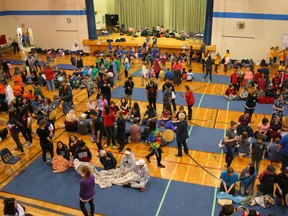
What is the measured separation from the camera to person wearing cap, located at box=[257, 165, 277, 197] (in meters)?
7.78

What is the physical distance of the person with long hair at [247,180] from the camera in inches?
311

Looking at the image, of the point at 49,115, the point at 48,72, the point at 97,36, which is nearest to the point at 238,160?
the point at 49,115

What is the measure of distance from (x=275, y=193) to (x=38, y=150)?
8020 mm

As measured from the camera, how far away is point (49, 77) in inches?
640

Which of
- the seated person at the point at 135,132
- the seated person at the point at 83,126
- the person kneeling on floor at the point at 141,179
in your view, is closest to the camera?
the person kneeling on floor at the point at 141,179

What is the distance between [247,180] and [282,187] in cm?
86

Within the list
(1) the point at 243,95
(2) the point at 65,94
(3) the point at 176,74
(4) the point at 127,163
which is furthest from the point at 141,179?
(3) the point at 176,74

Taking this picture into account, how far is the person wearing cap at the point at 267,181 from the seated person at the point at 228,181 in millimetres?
700

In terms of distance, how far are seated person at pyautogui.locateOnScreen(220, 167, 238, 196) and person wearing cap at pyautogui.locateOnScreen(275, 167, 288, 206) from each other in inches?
41.4

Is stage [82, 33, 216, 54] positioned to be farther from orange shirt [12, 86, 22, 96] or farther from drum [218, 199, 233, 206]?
drum [218, 199, 233, 206]

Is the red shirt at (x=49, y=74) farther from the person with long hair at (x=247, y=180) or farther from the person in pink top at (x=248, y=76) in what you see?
the person with long hair at (x=247, y=180)

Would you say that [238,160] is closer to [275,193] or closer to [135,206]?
[275,193]

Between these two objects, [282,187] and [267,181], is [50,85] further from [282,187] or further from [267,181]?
[282,187]

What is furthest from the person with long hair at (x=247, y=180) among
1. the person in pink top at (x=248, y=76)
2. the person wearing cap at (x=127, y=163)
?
the person in pink top at (x=248, y=76)
